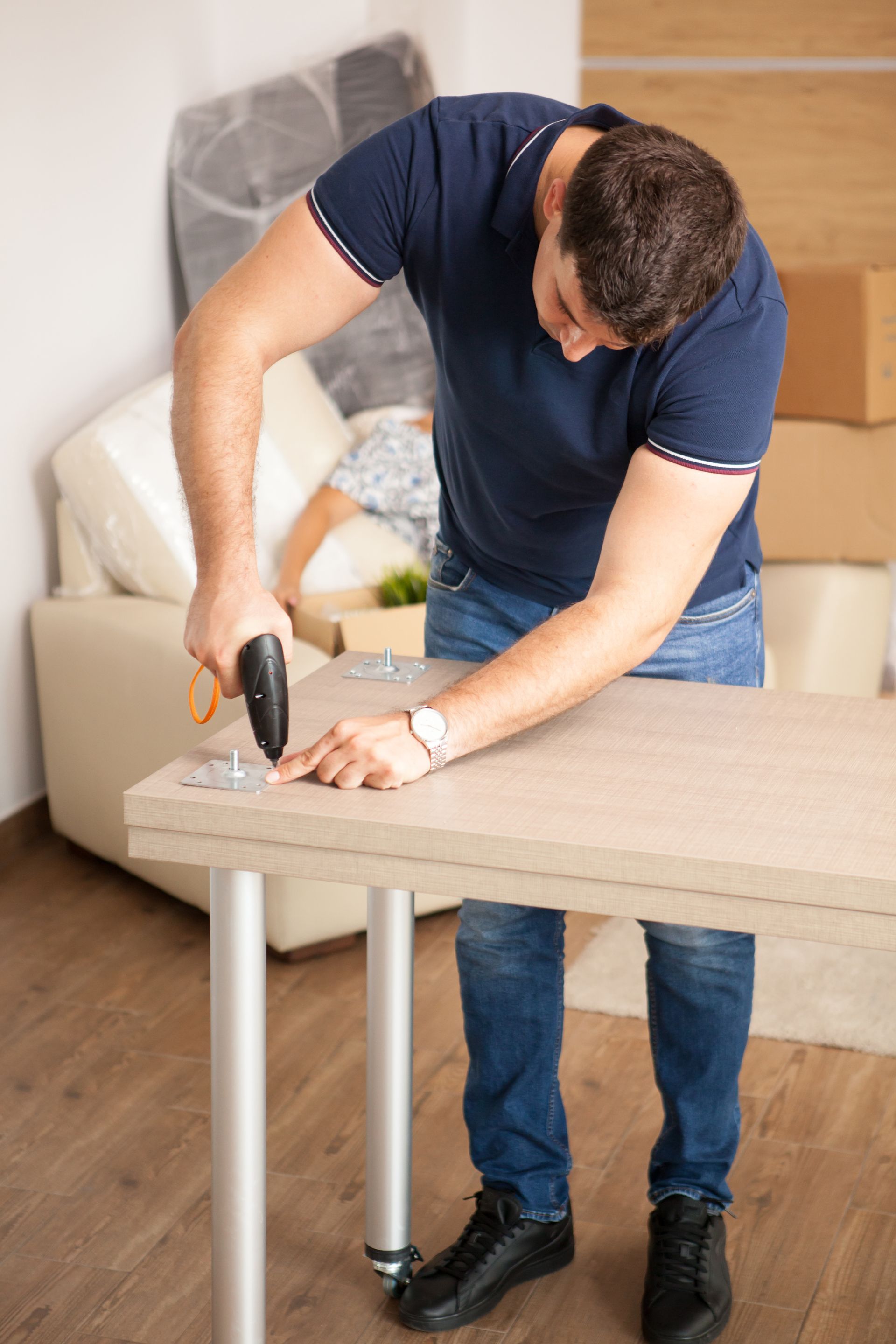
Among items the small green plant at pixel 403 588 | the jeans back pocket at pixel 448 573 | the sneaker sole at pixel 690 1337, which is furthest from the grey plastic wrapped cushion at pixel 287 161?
the sneaker sole at pixel 690 1337

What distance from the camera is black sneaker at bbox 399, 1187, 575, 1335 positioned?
144 cm

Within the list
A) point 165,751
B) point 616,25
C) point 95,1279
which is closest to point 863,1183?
point 95,1279

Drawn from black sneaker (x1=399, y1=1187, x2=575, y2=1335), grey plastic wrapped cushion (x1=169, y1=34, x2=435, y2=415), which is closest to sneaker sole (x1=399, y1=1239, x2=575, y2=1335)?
black sneaker (x1=399, y1=1187, x2=575, y2=1335)

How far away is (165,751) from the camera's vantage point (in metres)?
2.26

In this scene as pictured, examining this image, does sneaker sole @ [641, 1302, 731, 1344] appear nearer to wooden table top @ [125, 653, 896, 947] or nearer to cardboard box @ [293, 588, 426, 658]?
wooden table top @ [125, 653, 896, 947]

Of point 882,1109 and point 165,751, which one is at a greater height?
point 165,751

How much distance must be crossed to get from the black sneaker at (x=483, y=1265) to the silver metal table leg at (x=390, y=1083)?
37 millimetres

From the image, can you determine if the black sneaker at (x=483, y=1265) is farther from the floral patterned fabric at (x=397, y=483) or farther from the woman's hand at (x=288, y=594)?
the floral patterned fabric at (x=397, y=483)

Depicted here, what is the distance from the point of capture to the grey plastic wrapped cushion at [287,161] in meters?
2.83

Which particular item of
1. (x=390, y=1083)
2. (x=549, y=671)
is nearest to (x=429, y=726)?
(x=549, y=671)

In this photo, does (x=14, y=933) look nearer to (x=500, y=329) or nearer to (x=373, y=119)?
(x=500, y=329)

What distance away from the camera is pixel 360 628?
2.24m

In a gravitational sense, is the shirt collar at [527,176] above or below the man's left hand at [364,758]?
above

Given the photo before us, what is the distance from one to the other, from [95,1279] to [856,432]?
1.88 metres
